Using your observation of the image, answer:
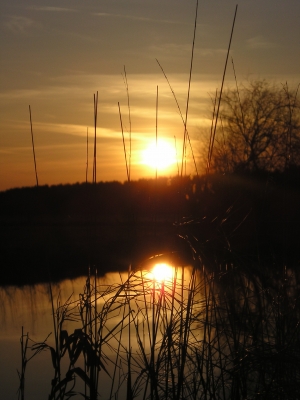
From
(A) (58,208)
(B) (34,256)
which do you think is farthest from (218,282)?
(A) (58,208)

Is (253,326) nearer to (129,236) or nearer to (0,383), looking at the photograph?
(129,236)

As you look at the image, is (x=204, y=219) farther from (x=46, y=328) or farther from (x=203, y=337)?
(x=46, y=328)

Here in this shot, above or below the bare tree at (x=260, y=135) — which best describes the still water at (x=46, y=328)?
below

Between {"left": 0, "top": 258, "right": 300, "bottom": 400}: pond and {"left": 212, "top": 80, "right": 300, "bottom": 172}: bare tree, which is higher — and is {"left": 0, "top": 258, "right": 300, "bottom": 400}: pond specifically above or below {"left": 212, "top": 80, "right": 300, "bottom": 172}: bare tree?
below

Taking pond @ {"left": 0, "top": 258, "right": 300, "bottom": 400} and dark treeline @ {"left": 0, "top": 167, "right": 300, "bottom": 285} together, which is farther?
dark treeline @ {"left": 0, "top": 167, "right": 300, "bottom": 285}

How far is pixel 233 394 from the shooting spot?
5.93ft

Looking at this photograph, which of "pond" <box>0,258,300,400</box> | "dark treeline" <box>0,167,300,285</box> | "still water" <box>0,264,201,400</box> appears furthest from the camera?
"still water" <box>0,264,201,400</box>

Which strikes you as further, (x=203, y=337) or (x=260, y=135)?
(x=260, y=135)

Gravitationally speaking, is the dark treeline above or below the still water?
above

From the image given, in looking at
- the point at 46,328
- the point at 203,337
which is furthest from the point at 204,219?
the point at 46,328

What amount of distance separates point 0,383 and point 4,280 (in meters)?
4.65

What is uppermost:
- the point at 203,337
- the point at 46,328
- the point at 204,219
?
the point at 204,219

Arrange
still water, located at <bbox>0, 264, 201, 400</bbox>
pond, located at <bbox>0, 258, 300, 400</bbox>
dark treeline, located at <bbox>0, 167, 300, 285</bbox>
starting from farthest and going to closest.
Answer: still water, located at <bbox>0, 264, 201, 400</bbox>, dark treeline, located at <bbox>0, 167, 300, 285</bbox>, pond, located at <bbox>0, 258, 300, 400</bbox>

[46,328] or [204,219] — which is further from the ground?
[204,219]
